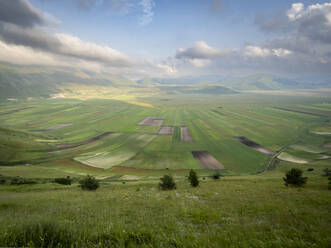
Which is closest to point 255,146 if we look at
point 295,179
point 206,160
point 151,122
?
point 206,160

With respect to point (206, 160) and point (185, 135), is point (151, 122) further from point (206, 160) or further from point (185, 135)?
point (206, 160)

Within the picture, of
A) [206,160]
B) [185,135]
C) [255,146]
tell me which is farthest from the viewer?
[185,135]

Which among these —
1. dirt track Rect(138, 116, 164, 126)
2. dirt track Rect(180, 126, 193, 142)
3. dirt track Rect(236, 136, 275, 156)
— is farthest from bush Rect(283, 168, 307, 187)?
dirt track Rect(138, 116, 164, 126)

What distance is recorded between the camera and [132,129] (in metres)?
118

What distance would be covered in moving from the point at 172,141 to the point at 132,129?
132 feet

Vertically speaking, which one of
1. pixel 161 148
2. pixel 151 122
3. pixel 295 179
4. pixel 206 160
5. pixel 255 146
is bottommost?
pixel 206 160

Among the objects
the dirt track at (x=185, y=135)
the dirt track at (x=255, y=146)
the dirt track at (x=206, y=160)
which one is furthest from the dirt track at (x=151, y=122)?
the dirt track at (x=255, y=146)

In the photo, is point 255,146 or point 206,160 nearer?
point 206,160

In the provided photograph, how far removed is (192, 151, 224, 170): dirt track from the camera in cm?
6303

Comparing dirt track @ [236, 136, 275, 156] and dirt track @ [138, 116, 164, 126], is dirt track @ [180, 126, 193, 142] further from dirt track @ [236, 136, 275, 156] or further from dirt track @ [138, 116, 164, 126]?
dirt track @ [236, 136, 275, 156]

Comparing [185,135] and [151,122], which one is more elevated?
[151,122]

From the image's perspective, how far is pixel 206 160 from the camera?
68875 millimetres

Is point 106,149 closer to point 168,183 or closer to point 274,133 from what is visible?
point 168,183

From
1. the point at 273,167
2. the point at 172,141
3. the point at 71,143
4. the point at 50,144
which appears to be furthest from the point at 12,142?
the point at 273,167
